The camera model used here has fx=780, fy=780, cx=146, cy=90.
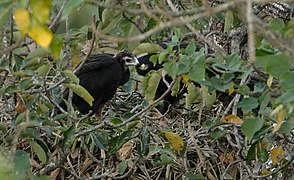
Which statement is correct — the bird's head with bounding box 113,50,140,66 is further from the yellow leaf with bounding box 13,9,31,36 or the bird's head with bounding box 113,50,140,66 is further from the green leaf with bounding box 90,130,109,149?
the yellow leaf with bounding box 13,9,31,36

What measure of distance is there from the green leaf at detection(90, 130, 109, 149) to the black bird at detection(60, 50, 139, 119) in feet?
3.44

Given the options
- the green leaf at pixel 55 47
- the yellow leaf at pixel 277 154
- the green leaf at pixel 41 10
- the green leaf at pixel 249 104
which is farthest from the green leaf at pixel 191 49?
the green leaf at pixel 41 10

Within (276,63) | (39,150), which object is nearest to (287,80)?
(276,63)

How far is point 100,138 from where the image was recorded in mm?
2676

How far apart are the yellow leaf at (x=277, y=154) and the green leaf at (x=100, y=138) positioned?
592 mm

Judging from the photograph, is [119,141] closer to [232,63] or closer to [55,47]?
[232,63]

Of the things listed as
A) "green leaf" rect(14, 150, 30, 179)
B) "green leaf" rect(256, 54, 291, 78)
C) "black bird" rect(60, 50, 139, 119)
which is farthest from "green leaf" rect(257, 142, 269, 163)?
"black bird" rect(60, 50, 139, 119)

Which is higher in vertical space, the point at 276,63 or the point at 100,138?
the point at 276,63

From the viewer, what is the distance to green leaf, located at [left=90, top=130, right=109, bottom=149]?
2.67 meters

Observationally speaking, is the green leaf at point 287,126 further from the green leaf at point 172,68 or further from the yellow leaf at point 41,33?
the yellow leaf at point 41,33

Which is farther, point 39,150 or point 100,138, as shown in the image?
point 100,138

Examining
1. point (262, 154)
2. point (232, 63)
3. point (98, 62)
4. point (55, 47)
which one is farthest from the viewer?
point (98, 62)

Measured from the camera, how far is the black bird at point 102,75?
3777 millimetres

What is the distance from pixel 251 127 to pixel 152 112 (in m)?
1.25
